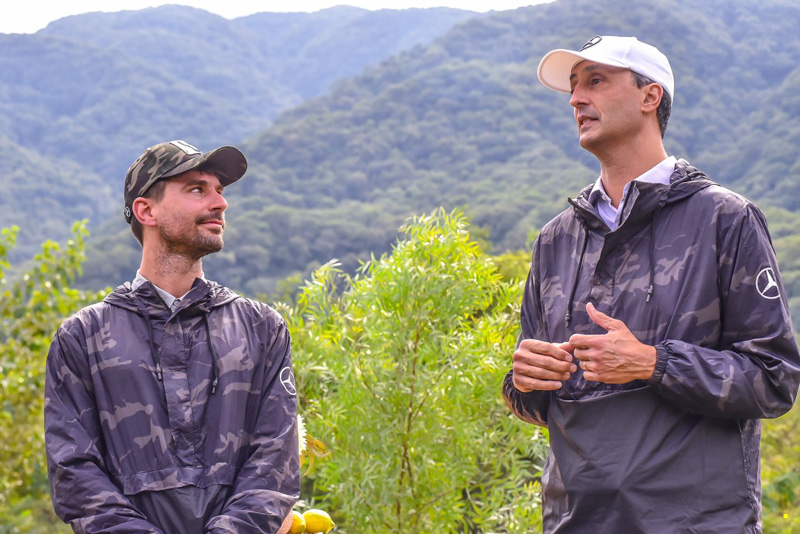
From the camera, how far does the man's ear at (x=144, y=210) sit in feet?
9.00

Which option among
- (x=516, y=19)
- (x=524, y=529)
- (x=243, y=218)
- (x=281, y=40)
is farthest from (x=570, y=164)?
(x=281, y=40)

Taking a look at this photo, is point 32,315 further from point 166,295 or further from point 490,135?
point 490,135

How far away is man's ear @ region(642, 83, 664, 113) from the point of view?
106 inches

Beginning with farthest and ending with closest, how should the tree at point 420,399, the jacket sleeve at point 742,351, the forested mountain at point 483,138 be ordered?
the forested mountain at point 483,138, the tree at point 420,399, the jacket sleeve at point 742,351

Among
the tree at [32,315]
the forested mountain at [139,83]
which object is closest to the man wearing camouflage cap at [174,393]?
the tree at [32,315]

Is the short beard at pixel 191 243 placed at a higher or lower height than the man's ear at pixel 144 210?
lower

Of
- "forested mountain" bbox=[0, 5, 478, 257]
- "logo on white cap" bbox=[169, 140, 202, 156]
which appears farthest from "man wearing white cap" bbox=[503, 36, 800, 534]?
"forested mountain" bbox=[0, 5, 478, 257]

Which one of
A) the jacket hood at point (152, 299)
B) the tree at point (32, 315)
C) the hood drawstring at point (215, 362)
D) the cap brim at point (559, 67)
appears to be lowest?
the tree at point (32, 315)

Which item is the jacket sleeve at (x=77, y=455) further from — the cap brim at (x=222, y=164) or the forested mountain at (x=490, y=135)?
the forested mountain at (x=490, y=135)

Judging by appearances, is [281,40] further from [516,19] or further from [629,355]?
[629,355]

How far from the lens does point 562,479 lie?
99.6 inches

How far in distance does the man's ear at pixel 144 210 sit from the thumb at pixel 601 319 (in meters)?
1.15

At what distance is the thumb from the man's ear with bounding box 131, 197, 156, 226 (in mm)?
1146

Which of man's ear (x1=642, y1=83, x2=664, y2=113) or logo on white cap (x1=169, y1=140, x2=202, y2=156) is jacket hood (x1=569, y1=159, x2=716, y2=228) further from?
logo on white cap (x1=169, y1=140, x2=202, y2=156)
